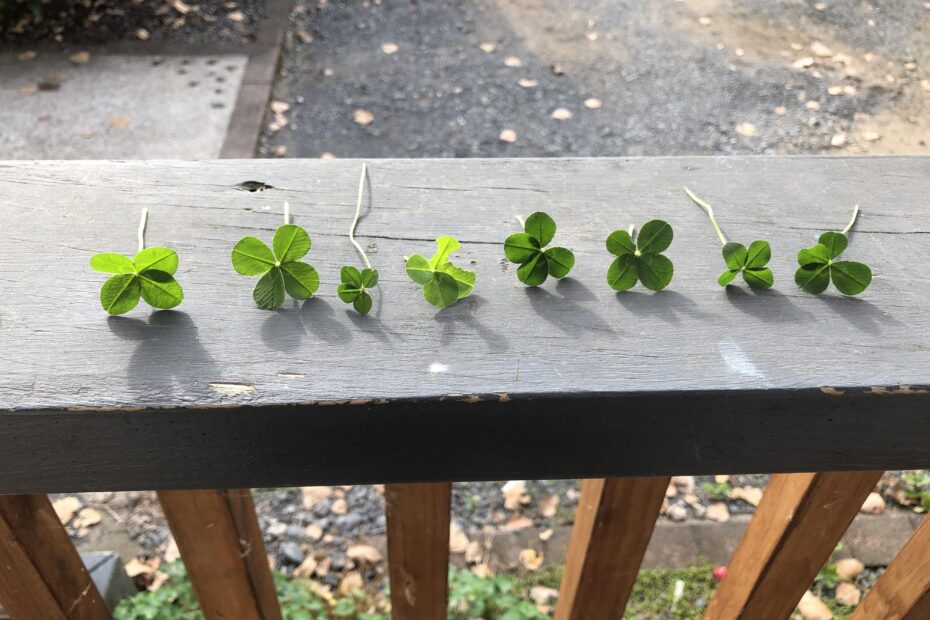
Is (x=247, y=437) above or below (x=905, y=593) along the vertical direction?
above

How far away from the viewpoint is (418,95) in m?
3.96

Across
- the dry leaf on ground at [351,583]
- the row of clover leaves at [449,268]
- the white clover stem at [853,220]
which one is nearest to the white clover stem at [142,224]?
the row of clover leaves at [449,268]

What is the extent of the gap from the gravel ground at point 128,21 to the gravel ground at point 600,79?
0.35 metres

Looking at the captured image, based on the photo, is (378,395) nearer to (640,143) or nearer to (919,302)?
(919,302)

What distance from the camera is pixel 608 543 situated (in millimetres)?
967

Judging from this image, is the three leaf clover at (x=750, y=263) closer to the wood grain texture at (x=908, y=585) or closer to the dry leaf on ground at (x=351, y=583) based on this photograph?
the wood grain texture at (x=908, y=585)

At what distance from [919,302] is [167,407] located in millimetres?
673

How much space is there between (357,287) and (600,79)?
3723 millimetres

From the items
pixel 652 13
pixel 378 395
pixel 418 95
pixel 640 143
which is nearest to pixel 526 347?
pixel 378 395

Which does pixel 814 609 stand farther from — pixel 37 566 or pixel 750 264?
pixel 37 566

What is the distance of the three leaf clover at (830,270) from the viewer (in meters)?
0.70

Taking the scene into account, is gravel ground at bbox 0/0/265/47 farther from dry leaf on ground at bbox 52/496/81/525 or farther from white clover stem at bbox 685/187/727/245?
white clover stem at bbox 685/187/727/245

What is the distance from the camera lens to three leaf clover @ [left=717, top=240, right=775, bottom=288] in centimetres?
71

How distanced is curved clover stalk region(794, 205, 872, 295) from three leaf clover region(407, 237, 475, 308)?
1.02 feet
